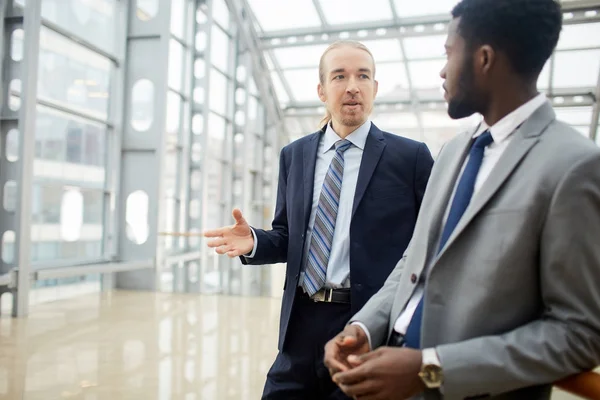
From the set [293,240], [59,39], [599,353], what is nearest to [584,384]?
[599,353]

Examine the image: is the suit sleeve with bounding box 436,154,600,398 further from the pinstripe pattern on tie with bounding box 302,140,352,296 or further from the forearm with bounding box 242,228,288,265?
the forearm with bounding box 242,228,288,265

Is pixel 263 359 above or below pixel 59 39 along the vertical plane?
below

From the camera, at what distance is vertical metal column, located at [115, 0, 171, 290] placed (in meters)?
8.28

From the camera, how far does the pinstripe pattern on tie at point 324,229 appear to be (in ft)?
5.62

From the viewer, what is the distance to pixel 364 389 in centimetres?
92

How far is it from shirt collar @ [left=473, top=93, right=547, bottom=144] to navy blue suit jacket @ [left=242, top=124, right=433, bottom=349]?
2.43 feet

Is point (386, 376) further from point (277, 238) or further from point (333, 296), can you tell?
point (277, 238)

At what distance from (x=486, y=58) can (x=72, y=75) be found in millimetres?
7326

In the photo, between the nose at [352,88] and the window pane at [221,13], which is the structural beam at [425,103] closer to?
the window pane at [221,13]

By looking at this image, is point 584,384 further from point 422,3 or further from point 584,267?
point 422,3

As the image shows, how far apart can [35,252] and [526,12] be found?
22.8ft

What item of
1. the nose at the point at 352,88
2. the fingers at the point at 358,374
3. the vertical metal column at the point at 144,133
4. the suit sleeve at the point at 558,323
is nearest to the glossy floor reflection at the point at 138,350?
the vertical metal column at the point at 144,133

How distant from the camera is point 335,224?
1.78m

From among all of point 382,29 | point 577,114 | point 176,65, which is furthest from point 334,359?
point 577,114
